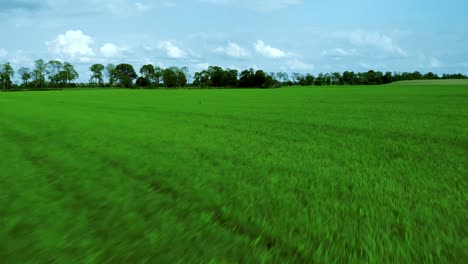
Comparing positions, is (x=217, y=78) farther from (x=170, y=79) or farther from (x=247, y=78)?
(x=170, y=79)

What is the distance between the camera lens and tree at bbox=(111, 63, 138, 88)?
129 m

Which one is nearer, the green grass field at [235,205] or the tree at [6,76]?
the green grass field at [235,205]

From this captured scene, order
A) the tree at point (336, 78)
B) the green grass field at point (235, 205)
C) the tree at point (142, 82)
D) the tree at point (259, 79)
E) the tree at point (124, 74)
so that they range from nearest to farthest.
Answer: the green grass field at point (235, 205) → the tree at point (259, 79) → the tree at point (142, 82) → the tree at point (124, 74) → the tree at point (336, 78)

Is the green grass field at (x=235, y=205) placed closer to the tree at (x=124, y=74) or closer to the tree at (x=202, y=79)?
the tree at (x=202, y=79)

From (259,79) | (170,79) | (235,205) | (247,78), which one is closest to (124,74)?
(170,79)

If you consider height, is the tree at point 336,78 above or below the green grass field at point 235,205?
above

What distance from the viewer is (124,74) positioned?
13200 centimetres

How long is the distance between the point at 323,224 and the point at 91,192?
99.8 inches

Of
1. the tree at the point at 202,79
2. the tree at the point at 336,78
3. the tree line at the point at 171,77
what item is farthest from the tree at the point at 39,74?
the tree at the point at 336,78

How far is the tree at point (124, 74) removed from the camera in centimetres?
12925

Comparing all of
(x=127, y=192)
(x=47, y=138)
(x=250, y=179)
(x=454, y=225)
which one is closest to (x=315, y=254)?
(x=454, y=225)

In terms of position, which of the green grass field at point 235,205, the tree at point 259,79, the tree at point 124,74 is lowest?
the green grass field at point 235,205

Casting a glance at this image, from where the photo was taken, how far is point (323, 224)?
2.36 m

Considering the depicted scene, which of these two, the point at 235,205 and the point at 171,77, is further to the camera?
the point at 171,77
